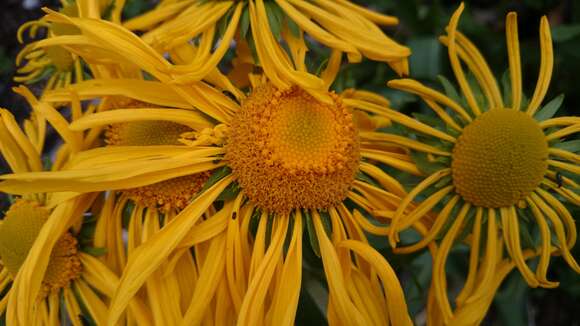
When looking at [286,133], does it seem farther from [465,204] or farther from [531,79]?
[531,79]

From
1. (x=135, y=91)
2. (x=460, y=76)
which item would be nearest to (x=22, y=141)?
(x=135, y=91)

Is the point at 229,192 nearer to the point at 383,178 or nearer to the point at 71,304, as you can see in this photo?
the point at 383,178

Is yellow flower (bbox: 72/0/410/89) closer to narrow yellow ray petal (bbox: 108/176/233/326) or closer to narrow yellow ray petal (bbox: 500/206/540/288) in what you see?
narrow yellow ray petal (bbox: 108/176/233/326)

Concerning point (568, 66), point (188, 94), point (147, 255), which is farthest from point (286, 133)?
point (568, 66)

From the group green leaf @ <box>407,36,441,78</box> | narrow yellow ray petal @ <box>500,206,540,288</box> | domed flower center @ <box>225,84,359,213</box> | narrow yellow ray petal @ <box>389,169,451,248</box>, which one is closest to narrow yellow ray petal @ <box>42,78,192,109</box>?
domed flower center @ <box>225,84,359,213</box>

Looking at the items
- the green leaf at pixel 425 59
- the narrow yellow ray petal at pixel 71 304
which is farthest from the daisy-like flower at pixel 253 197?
the green leaf at pixel 425 59

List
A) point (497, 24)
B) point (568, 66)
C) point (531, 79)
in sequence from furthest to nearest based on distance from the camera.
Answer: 1. point (497, 24)
2. point (531, 79)
3. point (568, 66)

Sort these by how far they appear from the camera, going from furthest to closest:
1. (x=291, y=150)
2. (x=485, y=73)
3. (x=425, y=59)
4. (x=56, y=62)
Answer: (x=425, y=59) < (x=56, y=62) < (x=485, y=73) < (x=291, y=150)
